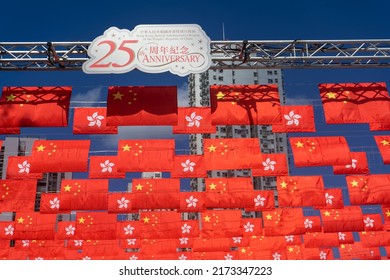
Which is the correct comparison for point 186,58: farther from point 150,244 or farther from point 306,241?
point 306,241

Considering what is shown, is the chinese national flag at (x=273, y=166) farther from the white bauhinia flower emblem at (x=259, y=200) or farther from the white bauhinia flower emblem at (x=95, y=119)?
the white bauhinia flower emblem at (x=95, y=119)

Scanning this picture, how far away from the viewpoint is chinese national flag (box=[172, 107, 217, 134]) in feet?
41.5

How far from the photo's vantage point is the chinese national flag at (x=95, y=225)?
1789 cm

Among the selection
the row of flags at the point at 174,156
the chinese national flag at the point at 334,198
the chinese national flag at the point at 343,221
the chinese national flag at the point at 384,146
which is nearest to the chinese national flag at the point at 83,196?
the row of flags at the point at 174,156

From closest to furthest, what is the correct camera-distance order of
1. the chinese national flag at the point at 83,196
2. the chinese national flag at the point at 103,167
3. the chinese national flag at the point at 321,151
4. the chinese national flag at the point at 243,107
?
the chinese national flag at the point at 243,107 < the chinese national flag at the point at 321,151 < the chinese national flag at the point at 103,167 < the chinese national flag at the point at 83,196

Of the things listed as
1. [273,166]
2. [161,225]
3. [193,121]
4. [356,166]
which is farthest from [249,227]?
[193,121]

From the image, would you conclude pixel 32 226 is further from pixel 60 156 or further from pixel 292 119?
pixel 292 119

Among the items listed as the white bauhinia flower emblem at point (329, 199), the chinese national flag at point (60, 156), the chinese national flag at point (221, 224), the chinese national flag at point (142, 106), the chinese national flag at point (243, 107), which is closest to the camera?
the chinese national flag at point (142, 106)

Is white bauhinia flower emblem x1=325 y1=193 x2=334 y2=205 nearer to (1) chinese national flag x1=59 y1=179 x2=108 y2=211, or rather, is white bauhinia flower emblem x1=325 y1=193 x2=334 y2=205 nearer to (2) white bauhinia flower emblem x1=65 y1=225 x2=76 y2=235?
(1) chinese national flag x1=59 y1=179 x2=108 y2=211

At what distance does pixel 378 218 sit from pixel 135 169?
12.0 m

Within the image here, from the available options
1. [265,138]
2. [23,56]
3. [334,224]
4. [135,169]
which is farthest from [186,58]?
[265,138]

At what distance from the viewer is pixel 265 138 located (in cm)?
7150

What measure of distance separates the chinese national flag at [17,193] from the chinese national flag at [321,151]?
758 centimetres

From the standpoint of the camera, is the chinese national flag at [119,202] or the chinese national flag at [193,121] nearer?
the chinese national flag at [193,121]
